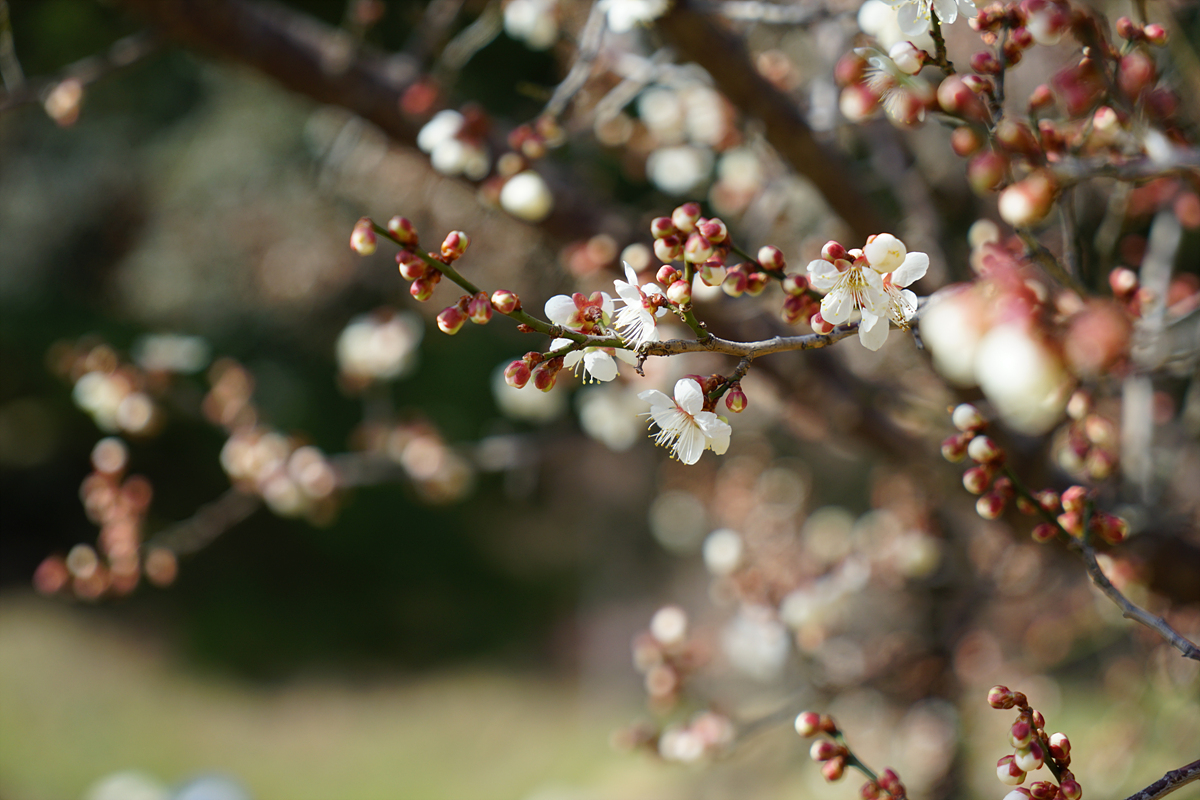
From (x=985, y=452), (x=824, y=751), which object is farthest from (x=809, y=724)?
(x=985, y=452)

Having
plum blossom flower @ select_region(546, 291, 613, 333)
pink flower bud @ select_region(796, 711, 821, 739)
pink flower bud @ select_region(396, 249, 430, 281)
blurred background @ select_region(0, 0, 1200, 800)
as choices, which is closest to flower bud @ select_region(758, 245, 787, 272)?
plum blossom flower @ select_region(546, 291, 613, 333)

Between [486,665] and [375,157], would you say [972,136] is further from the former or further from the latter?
[486,665]

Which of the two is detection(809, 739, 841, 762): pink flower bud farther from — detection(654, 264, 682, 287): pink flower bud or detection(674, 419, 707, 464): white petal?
detection(654, 264, 682, 287): pink flower bud

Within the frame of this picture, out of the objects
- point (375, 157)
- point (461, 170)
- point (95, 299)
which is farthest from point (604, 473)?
point (461, 170)

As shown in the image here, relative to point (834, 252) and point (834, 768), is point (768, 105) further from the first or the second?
point (834, 768)

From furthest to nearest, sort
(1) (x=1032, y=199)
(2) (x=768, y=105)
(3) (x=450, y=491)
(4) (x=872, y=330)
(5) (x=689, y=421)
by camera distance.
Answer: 1. (3) (x=450, y=491)
2. (2) (x=768, y=105)
3. (5) (x=689, y=421)
4. (4) (x=872, y=330)
5. (1) (x=1032, y=199)
